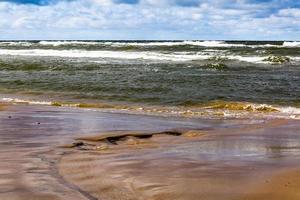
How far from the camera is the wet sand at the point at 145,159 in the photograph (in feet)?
12.2

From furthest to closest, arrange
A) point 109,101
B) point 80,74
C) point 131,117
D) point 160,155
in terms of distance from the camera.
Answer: point 80,74, point 109,101, point 131,117, point 160,155

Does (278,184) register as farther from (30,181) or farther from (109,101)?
(109,101)

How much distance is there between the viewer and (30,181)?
12.7ft

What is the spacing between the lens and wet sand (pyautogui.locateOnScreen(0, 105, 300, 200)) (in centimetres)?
372

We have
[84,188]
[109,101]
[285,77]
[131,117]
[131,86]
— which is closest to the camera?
[84,188]

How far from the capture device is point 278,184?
12.7 feet

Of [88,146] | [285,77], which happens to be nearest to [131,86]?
[285,77]

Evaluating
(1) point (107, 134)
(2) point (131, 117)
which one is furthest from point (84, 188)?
(2) point (131, 117)

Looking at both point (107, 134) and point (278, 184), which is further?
point (107, 134)

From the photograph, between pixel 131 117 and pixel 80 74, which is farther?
pixel 80 74

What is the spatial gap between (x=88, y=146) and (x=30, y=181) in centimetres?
211

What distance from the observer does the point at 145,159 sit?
4.98 m

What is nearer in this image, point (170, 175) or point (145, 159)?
point (170, 175)

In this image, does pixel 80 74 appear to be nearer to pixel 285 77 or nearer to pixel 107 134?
pixel 285 77
